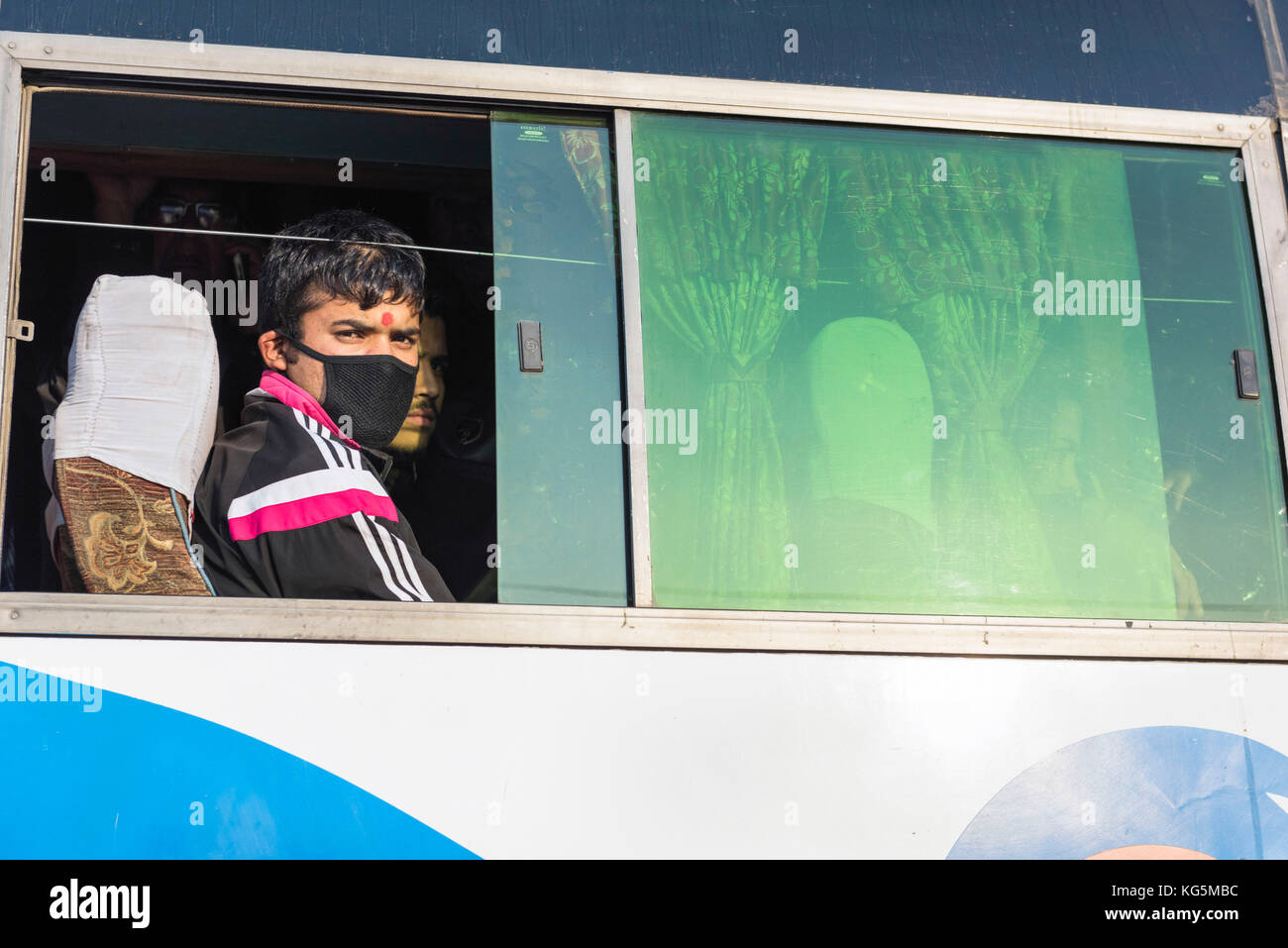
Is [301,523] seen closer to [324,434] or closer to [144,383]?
[324,434]

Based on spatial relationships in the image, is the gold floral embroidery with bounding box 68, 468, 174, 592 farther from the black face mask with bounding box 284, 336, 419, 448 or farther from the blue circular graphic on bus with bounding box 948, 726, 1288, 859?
the blue circular graphic on bus with bounding box 948, 726, 1288, 859

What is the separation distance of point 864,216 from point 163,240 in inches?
54.2

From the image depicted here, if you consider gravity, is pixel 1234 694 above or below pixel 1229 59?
below

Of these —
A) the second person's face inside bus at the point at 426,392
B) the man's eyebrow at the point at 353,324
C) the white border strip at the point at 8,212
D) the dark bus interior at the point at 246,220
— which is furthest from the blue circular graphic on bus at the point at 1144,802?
the white border strip at the point at 8,212

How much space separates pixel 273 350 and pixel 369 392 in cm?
22

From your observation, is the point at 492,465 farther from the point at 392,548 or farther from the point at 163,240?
the point at 163,240

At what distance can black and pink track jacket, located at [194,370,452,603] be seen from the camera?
7.86ft

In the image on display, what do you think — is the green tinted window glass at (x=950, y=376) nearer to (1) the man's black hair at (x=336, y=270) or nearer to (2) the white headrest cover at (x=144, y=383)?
(1) the man's black hair at (x=336, y=270)

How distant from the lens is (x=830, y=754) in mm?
2406

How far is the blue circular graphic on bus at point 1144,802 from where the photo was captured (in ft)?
8.05

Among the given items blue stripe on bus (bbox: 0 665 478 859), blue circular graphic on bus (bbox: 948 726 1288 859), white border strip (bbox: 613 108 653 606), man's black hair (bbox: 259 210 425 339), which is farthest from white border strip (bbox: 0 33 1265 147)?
blue circular graphic on bus (bbox: 948 726 1288 859)

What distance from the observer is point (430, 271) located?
2607 millimetres
